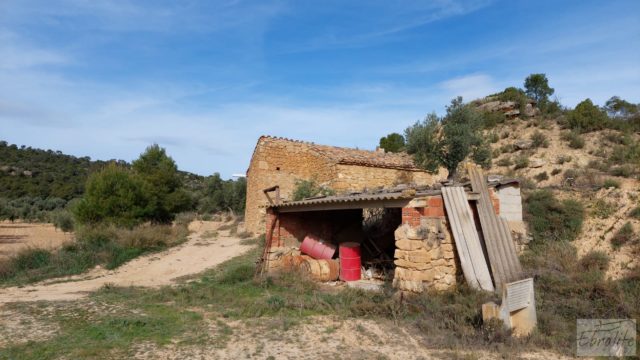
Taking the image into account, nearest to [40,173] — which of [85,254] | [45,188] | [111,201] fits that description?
[45,188]

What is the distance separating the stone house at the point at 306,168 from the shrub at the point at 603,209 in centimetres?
779

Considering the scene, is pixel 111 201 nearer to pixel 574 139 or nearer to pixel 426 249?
pixel 426 249

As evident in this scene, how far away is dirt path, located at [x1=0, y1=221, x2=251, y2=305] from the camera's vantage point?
9.13 m

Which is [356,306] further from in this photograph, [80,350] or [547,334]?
[80,350]

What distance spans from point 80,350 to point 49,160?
46.5 m

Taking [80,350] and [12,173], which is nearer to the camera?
[80,350]

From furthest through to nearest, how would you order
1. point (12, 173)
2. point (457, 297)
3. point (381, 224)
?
1. point (12, 173)
2. point (381, 224)
3. point (457, 297)

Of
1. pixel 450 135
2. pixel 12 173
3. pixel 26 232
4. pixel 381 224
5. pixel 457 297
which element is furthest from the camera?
pixel 12 173

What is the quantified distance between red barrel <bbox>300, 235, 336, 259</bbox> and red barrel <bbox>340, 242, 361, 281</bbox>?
1.91 feet

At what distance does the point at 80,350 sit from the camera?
16.1 feet

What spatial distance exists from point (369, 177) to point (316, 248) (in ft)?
→ 25.0

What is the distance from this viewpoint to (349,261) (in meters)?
9.31

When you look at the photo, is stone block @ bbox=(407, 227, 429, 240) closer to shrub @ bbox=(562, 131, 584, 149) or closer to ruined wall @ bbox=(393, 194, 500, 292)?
ruined wall @ bbox=(393, 194, 500, 292)

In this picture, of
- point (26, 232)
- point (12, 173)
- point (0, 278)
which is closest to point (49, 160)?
point (12, 173)
